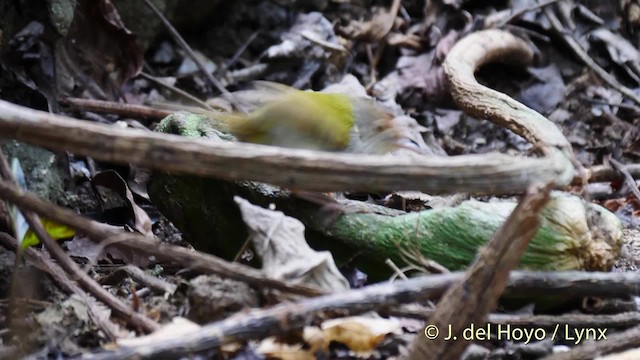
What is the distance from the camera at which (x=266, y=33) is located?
12.5 feet

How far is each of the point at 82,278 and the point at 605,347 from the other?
1106 millimetres

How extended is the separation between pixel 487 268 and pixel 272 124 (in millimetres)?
1122

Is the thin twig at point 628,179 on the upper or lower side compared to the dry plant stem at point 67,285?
lower

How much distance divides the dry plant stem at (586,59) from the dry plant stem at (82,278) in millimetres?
2702

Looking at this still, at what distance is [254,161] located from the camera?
1241 millimetres

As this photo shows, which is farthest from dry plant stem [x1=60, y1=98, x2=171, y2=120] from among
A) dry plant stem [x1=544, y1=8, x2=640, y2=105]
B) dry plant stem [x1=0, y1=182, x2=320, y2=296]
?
dry plant stem [x1=544, y1=8, x2=640, y2=105]

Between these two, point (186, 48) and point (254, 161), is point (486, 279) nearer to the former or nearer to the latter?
point (254, 161)

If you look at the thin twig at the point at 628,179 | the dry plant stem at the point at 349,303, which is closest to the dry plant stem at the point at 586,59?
the thin twig at the point at 628,179

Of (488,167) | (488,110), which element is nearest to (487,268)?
(488,167)

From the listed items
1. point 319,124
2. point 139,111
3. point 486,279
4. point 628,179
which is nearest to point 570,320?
point 486,279

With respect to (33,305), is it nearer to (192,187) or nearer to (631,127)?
(192,187)

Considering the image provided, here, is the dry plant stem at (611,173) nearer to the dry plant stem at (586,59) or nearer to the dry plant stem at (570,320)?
the dry plant stem at (586,59)

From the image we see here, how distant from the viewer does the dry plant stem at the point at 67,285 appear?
1.53 m

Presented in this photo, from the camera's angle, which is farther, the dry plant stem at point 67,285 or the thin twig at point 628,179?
the thin twig at point 628,179
